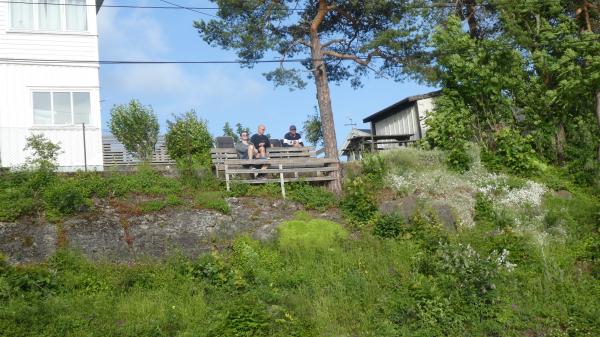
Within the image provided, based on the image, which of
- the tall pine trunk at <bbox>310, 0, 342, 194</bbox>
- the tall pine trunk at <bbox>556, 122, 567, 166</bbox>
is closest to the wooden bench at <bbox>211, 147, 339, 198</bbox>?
the tall pine trunk at <bbox>310, 0, 342, 194</bbox>

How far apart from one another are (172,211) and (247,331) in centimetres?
580

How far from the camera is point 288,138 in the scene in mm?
21500

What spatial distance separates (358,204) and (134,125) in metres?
16.9

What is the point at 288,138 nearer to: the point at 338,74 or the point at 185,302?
the point at 338,74

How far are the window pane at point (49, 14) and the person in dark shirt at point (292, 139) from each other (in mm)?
7844

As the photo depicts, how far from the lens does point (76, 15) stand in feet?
74.0

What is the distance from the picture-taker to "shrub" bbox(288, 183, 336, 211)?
60.5ft

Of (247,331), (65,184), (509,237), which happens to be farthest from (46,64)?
(509,237)

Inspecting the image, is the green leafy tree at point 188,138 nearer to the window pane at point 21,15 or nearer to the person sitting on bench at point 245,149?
the person sitting on bench at point 245,149

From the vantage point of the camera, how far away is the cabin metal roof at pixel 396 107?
2478cm

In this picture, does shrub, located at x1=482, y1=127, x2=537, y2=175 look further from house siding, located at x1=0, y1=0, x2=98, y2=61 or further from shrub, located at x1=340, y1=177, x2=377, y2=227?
house siding, located at x1=0, y1=0, x2=98, y2=61

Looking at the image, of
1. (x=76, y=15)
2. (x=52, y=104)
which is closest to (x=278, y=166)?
(x=52, y=104)

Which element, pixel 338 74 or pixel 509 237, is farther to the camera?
pixel 338 74

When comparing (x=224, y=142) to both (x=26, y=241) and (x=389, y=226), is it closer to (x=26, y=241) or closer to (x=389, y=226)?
(x=389, y=226)
